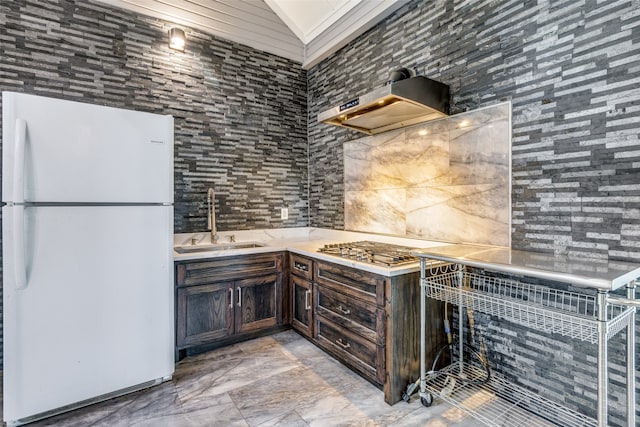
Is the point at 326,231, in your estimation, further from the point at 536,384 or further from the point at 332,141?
the point at 536,384

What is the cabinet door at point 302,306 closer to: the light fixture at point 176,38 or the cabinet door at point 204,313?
the cabinet door at point 204,313

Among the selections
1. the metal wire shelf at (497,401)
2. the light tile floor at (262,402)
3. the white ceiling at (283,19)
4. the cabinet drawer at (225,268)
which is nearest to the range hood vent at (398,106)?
A: the white ceiling at (283,19)

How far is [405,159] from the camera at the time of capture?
8.78 feet

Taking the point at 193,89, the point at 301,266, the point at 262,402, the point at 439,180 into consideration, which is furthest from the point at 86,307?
the point at 439,180

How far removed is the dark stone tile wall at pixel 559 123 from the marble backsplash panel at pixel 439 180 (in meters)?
0.10

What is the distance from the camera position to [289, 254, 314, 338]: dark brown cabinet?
2.71 meters

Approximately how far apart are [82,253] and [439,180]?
2402 millimetres

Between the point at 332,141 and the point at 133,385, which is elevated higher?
the point at 332,141

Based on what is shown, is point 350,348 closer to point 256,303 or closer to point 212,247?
point 256,303

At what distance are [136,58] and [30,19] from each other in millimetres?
706

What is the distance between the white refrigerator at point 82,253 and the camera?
176cm

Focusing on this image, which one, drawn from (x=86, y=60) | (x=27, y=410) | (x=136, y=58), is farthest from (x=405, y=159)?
(x=27, y=410)

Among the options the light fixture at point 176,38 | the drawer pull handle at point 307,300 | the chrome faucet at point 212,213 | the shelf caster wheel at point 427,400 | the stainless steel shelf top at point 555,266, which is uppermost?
the light fixture at point 176,38

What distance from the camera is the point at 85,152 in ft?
6.31
